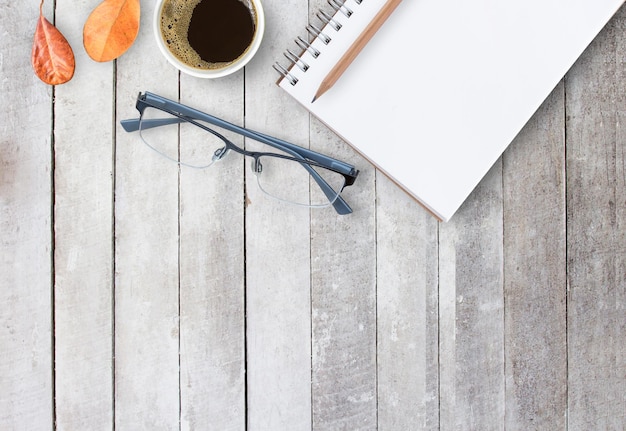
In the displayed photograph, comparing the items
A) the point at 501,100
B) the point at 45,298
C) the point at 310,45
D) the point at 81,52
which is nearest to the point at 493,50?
the point at 501,100

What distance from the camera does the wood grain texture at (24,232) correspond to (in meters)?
→ 0.61

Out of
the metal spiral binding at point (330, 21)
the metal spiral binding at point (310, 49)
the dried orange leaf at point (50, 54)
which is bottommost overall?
the dried orange leaf at point (50, 54)

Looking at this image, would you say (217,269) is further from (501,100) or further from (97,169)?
(501,100)

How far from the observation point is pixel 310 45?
58 cm

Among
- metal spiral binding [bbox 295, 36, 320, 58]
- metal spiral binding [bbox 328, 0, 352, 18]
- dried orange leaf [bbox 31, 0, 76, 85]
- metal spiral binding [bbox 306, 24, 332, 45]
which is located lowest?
dried orange leaf [bbox 31, 0, 76, 85]

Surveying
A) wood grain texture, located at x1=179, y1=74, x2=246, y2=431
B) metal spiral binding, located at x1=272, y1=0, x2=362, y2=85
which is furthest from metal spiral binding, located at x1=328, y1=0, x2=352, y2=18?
wood grain texture, located at x1=179, y1=74, x2=246, y2=431

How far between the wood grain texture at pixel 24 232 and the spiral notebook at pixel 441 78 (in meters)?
0.28

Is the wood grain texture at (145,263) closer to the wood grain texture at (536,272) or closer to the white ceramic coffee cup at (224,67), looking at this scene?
the white ceramic coffee cup at (224,67)

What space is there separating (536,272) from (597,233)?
8 centimetres

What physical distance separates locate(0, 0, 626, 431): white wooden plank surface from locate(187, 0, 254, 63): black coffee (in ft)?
0.13

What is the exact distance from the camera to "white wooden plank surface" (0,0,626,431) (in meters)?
0.62

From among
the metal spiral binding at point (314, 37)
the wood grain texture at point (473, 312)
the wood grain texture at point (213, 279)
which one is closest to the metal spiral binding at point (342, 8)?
the metal spiral binding at point (314, 37)

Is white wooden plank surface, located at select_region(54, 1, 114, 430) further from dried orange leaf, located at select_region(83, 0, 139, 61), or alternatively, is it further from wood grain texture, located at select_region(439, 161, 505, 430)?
wood grain texture, located at select_region(439, 161, 505, 430)

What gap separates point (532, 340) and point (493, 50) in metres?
0.33
